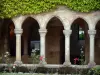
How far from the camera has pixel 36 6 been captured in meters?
14.7

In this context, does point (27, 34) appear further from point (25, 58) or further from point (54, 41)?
point (54, 41)

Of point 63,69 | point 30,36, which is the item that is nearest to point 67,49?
point 63,69

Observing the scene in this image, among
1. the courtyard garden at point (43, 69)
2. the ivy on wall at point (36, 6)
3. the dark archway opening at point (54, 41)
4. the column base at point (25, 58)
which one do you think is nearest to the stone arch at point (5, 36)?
the column base at point (25, 58)

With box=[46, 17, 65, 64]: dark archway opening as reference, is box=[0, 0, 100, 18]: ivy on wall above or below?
above

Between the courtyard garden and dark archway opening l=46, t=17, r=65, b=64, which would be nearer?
the courtyard garden

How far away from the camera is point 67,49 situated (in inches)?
571

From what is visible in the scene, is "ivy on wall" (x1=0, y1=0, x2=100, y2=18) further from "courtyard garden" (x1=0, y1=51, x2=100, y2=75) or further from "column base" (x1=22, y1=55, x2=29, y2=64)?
"column base" (x1=22, y1=55, x2=29, y2=64)

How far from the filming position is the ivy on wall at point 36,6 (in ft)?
47.1

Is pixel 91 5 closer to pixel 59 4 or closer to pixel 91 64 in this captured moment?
pixel 59 4

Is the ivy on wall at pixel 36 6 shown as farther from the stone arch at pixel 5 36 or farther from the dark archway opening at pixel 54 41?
the dark archway opening at pixel 54 41

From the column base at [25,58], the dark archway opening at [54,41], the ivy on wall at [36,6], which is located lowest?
the column base at [25,58]

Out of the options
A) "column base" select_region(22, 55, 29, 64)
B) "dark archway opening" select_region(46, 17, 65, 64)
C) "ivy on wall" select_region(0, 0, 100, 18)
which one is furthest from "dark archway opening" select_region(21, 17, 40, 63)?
"ivy on wall" select_region(0, 0, 100, 18)

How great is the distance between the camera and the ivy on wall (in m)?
14.4

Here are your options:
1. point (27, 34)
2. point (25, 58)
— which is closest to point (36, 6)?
point (27, 34)
